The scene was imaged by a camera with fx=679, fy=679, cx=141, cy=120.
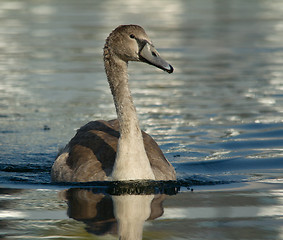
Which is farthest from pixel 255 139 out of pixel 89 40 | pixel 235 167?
pixel 89 40

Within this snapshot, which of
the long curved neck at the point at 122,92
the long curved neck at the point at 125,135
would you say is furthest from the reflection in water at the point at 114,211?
the long curved neck at the point at 122,92

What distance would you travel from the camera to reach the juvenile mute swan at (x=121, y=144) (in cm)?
970

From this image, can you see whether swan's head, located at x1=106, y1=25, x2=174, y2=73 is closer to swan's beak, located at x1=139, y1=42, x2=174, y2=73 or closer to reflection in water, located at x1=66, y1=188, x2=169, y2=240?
swan's beak, located at x1=139, y1=42, x2=174, y2=73

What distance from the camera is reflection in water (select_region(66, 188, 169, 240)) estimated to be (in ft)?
25.0

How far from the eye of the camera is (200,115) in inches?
627

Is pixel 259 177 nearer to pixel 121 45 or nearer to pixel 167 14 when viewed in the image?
pixel 121 45

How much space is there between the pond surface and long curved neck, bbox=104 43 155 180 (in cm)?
46

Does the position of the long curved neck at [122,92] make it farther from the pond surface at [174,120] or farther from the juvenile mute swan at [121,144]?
A: the pond surface at [174,120]

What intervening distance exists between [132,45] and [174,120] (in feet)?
19.2

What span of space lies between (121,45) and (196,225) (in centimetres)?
338

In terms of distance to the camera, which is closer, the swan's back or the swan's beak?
the swan's beak

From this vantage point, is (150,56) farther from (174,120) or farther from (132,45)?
(174,120)

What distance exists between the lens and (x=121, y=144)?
387 inches

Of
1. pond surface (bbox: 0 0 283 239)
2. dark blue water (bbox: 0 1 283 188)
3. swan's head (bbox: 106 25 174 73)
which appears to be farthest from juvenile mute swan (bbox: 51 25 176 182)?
dark blue water (bbox: 0 1 283 188)
